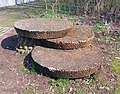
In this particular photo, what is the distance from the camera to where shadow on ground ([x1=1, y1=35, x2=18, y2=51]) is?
215 inches

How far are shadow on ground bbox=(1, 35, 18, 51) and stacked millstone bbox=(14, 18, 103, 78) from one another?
0.34 metres

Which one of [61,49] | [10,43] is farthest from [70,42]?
[10,43]

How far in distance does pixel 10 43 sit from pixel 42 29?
1.06 metres

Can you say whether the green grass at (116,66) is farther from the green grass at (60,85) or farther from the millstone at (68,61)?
the green grass at (60,85)

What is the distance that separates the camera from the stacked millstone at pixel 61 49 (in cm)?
411

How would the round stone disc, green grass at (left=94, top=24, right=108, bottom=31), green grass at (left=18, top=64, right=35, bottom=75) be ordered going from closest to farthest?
green grass at (left=18, top=64, right=35, bottom=75)
the round stone disc
green grass at (left=94, top=24, right=108, bottom=31)

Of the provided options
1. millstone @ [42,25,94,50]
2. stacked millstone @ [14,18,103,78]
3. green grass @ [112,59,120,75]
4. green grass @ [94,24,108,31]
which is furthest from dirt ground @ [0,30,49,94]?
green grass @ [94,24,108,31]

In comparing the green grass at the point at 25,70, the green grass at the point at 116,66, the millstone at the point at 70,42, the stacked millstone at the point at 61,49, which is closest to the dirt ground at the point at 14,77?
the green grass at the point at 25,70

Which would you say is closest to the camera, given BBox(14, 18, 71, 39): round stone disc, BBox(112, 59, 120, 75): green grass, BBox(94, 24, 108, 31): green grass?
BBox(112, 59, 120, 75): green grass

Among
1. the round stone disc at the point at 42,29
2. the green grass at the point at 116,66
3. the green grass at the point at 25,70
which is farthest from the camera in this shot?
the round stone disc at the point at 42,29

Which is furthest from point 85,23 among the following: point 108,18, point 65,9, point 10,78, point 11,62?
point 10,78

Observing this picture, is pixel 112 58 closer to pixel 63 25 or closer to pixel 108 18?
pixel 63 25

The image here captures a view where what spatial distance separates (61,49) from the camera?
477cm

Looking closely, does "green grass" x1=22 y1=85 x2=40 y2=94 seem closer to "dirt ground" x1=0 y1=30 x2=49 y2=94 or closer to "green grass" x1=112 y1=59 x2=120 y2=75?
"dirt ground" x1=0 y1=30 x2=49 y2=94
